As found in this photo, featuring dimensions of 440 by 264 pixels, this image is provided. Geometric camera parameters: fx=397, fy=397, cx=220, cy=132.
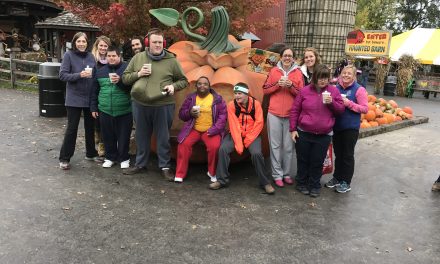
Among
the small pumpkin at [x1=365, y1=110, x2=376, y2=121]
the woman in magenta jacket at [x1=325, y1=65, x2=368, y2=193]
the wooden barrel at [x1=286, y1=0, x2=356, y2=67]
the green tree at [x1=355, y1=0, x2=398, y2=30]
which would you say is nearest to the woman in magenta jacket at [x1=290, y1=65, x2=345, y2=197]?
the woman in magenta jacket at [x1=325, y1=65, x2=368, y2=193]

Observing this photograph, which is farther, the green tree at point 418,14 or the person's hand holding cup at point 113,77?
the green tree at point 418,14

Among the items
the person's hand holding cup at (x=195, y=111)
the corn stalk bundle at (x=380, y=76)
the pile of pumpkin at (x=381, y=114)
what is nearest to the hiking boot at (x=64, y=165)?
the person's hand holding cup at (x=195, y=111)

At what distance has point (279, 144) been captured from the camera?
4844 millimetres

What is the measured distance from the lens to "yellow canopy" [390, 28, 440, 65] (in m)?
21.7

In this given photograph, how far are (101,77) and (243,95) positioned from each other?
5.90 ft

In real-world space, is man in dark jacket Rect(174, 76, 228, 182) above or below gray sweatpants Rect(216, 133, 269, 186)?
above

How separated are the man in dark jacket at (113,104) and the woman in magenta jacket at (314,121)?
2.08m

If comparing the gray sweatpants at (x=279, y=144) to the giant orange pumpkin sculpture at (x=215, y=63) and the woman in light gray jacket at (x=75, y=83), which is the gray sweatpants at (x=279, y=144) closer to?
the giant orange pumpkin sculpture at (x=215, y=63)

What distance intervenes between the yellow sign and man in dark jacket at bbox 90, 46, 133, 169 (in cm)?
550

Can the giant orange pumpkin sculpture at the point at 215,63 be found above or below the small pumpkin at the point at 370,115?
above

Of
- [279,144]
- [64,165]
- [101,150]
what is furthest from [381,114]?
[64,165]

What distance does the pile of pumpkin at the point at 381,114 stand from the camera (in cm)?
859

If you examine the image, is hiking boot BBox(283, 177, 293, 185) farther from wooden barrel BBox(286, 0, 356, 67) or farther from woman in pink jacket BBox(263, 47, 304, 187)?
wooden barrel BBox(286, 0, 356, 67)

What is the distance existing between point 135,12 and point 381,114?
5.84 metres
